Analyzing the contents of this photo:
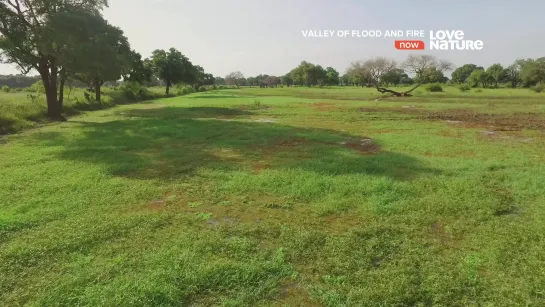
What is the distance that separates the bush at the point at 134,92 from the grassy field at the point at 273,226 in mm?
36955

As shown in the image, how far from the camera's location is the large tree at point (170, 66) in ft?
201

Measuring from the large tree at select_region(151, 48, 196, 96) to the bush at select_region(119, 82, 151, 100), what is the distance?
1015cm

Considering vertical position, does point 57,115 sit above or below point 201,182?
above

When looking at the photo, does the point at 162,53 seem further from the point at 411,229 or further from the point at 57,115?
the point at 411,229

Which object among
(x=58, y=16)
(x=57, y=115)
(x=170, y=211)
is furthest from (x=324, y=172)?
(x=57, y=115)

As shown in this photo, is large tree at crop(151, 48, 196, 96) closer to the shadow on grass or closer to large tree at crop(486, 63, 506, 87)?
the shadow on grass

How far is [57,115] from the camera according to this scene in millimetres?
22750

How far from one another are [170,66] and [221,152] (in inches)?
2162

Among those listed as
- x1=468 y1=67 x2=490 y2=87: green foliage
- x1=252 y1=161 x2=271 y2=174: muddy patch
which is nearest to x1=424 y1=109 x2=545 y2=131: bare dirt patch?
x1=252 y1=161 x2=271 y2=174: muddy patch

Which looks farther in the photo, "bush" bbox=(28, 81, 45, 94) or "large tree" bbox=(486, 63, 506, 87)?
"large tree" bbox=(486, 63, 506, 87)

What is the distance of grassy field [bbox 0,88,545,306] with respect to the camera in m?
4.31

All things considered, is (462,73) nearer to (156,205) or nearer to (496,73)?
(496,73)

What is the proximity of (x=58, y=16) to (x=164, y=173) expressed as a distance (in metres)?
16.3

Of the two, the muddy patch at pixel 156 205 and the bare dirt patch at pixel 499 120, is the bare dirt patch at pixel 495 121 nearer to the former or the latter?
the bare dirt patch at pixel 499 120
